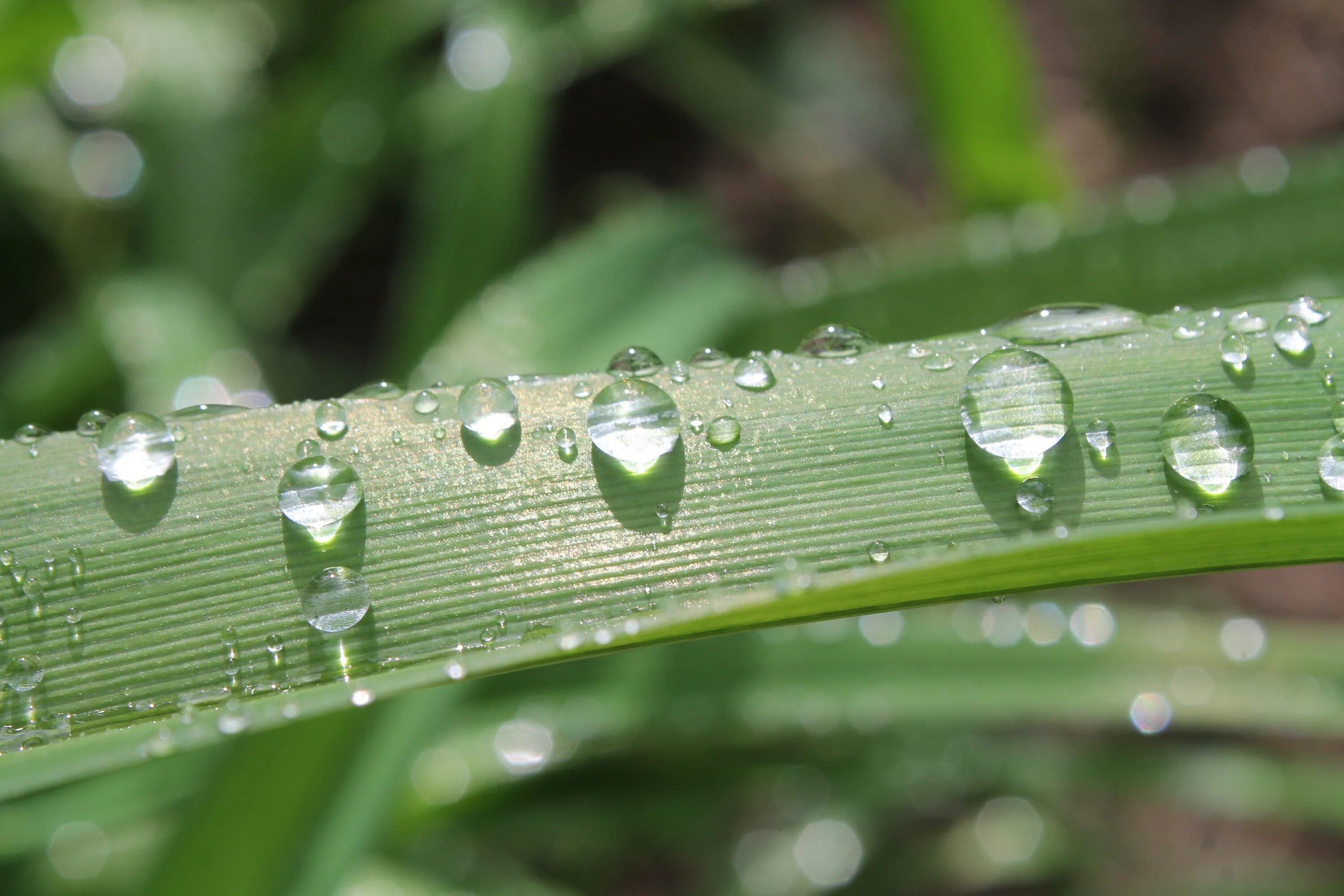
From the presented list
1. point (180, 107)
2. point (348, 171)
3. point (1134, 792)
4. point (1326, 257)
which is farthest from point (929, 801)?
point (180, 107)

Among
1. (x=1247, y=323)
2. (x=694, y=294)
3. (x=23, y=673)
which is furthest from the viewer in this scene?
(x=694, y=294)

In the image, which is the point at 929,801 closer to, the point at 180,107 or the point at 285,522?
the point at 285,522

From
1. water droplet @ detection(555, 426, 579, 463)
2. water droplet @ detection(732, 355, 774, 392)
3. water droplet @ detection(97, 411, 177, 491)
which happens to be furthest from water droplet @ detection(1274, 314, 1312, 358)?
water droplet @ detection(97, 411, 177, 491)

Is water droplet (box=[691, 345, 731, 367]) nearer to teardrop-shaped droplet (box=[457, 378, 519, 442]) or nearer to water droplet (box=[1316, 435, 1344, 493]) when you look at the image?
teardrop-shaped droplet (box=[457, 378, 519, 442])

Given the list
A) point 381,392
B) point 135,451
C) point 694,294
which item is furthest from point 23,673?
point 694,294

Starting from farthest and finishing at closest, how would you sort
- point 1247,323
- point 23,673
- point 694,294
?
point 694,294 → point 1247,323 → point 23,673

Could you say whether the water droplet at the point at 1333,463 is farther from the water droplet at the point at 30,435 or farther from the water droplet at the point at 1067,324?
the water droplet at the point at 30,435

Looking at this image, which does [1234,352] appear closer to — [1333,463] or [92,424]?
[1333,463]
